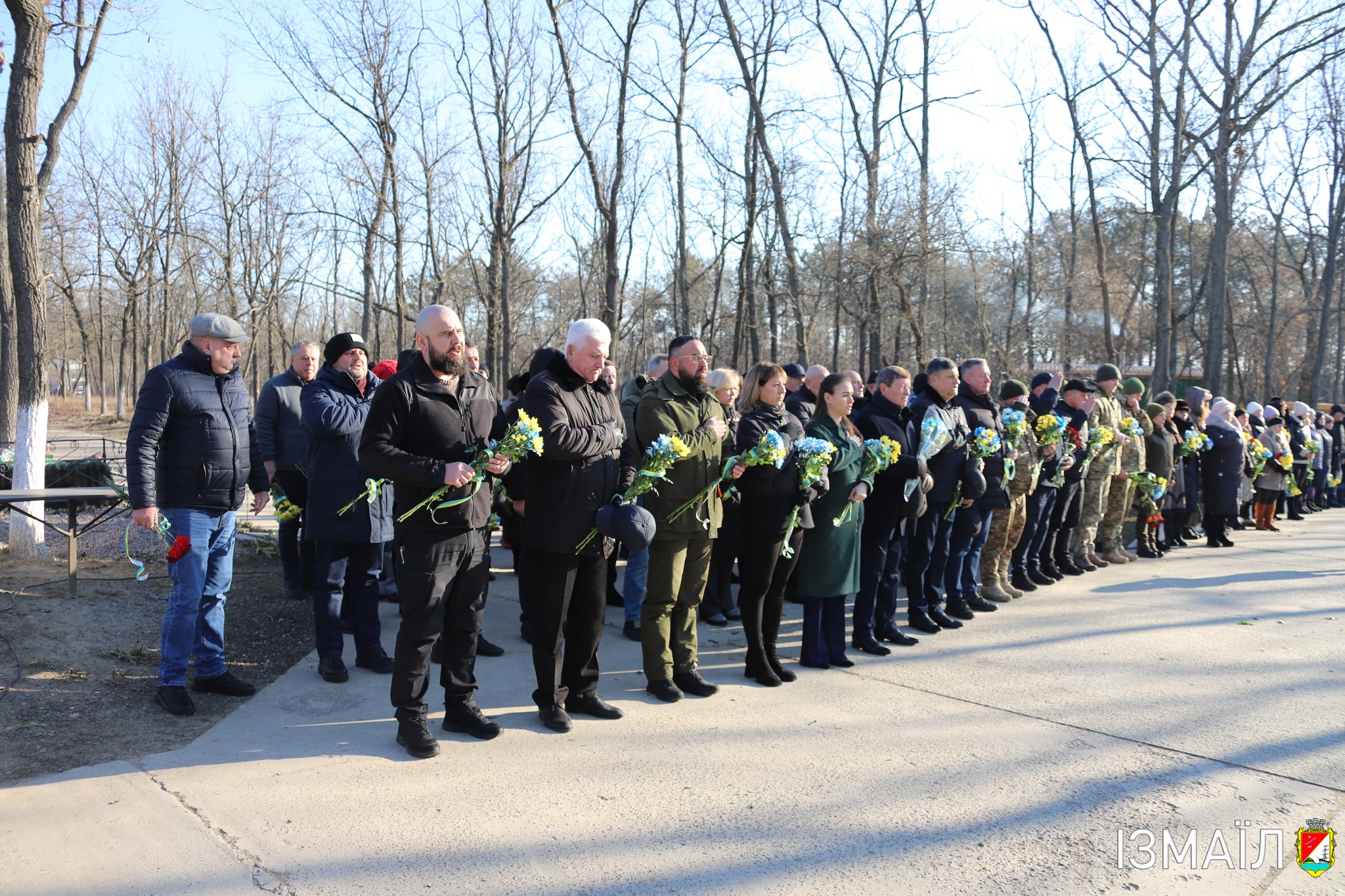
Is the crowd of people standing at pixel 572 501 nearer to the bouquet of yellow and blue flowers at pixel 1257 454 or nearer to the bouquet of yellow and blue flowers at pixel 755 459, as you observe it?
the bouquet of yellow and blue flowers at pixel 755 459

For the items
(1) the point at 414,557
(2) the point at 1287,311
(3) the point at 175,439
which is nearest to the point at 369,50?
(3) the point at 175,439

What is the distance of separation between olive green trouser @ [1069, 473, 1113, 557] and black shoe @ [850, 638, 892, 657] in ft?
14.7

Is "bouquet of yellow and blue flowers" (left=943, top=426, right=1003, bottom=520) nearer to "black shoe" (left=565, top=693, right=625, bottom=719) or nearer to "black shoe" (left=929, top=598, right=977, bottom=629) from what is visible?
"black shoe" (left=929, top=598, right=977, bottom=629)

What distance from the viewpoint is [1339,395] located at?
4925cm

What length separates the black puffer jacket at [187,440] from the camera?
476 cm

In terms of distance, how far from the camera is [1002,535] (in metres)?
8.23

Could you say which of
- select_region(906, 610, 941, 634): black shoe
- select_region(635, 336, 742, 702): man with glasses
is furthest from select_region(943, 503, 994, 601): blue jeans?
select_region(635, 336, 742, 702): man with glasses

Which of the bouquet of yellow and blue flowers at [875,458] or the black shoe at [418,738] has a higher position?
the bouquet of yellow and blue flowers at [875,458]

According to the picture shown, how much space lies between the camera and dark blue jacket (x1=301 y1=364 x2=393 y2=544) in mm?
5590

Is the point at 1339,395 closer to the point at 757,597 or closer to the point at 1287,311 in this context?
the point at 1287,311

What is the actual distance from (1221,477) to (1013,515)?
6.05 metres

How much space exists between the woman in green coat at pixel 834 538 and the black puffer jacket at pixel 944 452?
108cm

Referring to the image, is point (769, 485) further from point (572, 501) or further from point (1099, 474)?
point (1099, 474)

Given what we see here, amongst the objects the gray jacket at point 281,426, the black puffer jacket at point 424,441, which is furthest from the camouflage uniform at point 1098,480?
the gray jacket at point 281,426
